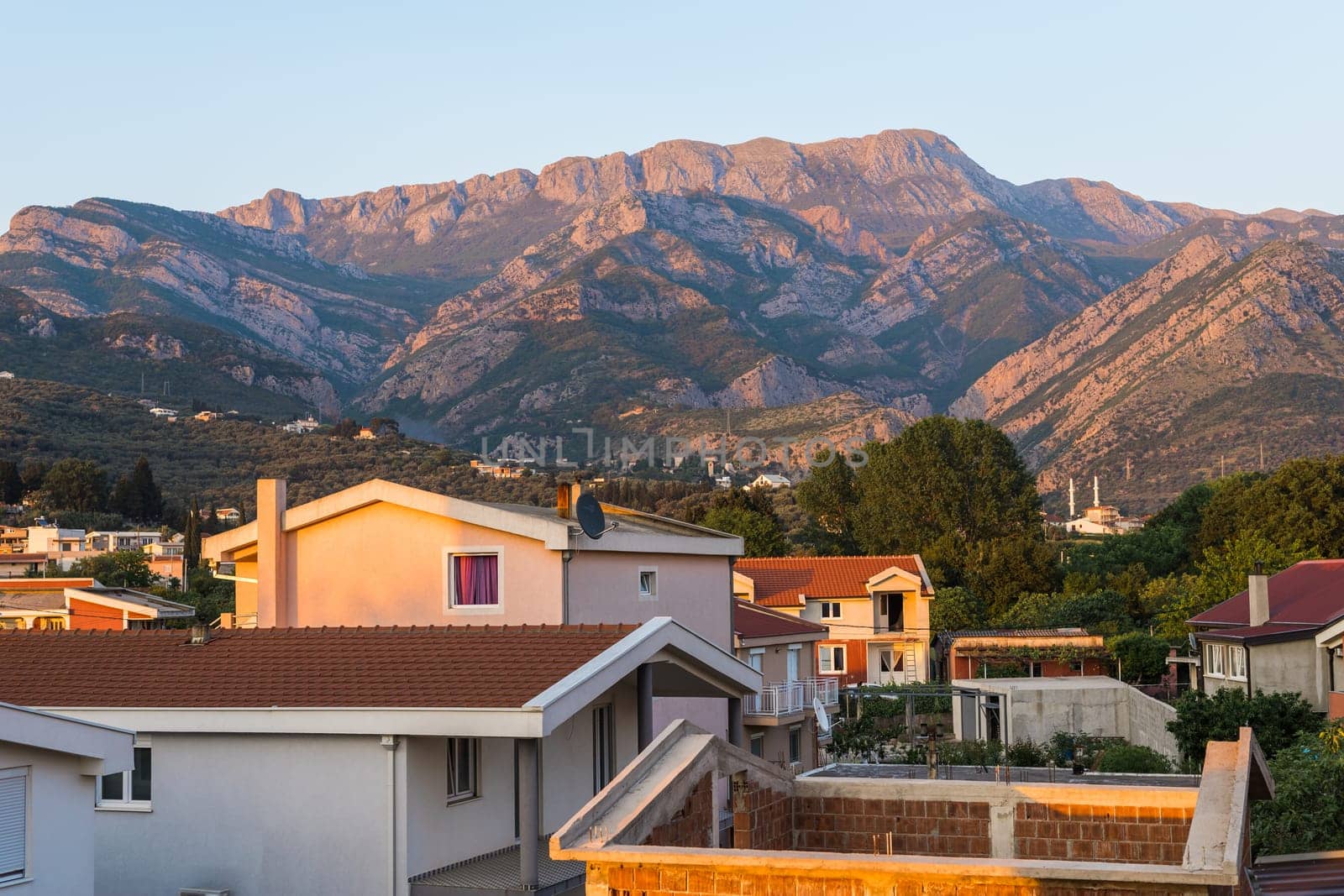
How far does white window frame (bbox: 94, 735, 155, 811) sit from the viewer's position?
14430 mm

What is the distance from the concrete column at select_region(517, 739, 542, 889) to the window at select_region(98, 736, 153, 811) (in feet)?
12.9

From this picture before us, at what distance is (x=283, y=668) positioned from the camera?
15242mm

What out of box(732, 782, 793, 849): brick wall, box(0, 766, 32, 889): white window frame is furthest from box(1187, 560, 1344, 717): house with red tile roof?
box(0, 766, 32, 889): white window frame

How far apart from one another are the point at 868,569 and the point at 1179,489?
3401 inches

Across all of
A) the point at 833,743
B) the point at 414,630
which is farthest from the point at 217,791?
the point at 833,743

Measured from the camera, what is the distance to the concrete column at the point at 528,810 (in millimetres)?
13148

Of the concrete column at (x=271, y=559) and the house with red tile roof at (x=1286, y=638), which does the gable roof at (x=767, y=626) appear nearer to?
the house with red tile roof at (x=1286, y=638)

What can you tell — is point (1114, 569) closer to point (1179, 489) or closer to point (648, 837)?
point (1179, 489)

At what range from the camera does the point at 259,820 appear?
14.0 metres

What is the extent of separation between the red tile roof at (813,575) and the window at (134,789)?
49165 mm

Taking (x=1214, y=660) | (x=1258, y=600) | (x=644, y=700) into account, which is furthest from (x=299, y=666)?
(x=1214, y=660)

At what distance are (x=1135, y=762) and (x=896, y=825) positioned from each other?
28136 millimetres

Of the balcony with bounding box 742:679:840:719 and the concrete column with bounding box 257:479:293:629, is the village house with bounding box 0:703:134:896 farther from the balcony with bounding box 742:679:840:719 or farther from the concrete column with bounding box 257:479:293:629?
the balcony with bounding box 742:679:840:719

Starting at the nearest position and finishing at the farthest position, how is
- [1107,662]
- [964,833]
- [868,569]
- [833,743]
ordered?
[964,833], [833,743], [1107,662], [868,569]
